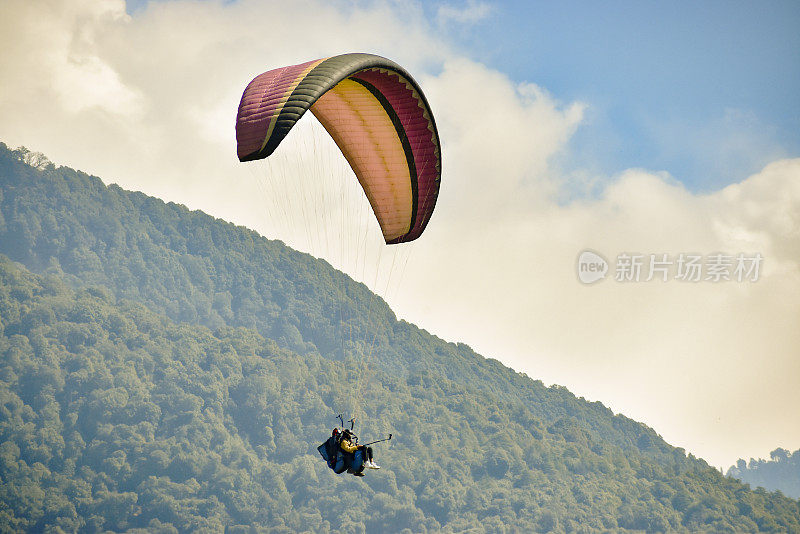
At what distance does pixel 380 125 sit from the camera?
24156 millimetres

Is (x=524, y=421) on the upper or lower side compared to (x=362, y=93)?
upper

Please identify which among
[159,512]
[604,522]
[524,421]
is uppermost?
[524,421]

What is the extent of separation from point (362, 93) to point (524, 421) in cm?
16058

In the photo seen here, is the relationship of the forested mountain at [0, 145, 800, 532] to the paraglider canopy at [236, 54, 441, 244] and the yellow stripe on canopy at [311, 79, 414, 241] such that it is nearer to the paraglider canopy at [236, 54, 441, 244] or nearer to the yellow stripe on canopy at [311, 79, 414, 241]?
the yellow stripe on canopy at [311, 79, 414, 241]

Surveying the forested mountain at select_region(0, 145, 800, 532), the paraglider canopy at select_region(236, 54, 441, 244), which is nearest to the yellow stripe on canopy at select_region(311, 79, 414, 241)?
the paraglider canopy at select_region(236, 54, 441, 244)

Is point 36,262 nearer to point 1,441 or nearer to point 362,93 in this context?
point 1,441

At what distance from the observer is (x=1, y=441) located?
133m

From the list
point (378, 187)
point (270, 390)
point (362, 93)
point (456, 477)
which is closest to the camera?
point (362, 93)

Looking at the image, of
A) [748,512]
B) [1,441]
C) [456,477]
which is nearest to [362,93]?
[1,441]

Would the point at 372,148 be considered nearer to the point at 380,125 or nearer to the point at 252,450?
the point at 380,125

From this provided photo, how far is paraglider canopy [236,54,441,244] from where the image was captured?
2025 cm

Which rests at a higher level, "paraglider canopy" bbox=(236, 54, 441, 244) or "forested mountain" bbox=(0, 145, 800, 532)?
"forested mountain" bbox=(0, 145, 800, 532)

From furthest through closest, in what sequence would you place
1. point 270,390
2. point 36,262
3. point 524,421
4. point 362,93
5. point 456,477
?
point 36,262
point 524,421
point 270,390
point 456,477
point 362,93

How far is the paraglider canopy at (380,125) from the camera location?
20.2m
